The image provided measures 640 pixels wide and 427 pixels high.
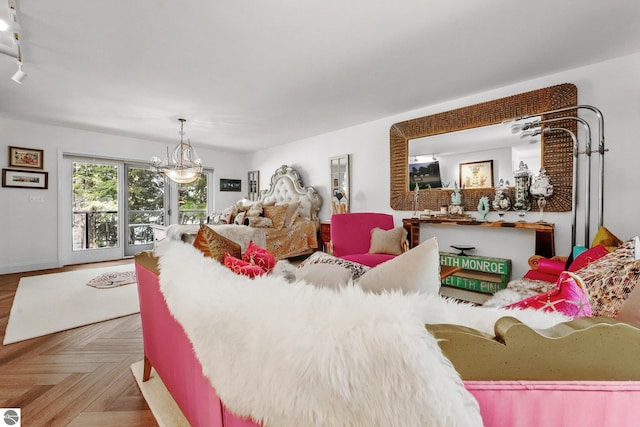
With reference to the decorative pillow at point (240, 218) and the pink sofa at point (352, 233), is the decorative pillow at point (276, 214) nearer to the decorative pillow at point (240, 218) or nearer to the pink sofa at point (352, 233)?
the decorative pillow at point (240, 218)

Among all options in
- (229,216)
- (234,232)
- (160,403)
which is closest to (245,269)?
(160,403)

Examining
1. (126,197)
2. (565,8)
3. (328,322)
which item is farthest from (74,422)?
(126,197)

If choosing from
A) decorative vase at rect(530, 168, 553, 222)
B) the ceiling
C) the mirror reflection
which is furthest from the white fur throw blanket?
the mirror reflection

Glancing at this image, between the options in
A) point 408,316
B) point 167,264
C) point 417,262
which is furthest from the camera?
point 167,264

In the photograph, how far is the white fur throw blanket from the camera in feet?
1.42

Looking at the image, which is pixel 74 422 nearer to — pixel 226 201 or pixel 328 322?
pixel 328 322

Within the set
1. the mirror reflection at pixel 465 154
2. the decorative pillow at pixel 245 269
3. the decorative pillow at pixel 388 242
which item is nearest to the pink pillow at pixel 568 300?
the decorative pillow at pixel 245 269

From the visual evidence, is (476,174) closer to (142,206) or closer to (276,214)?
(276,214)

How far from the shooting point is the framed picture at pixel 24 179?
4.27 meters

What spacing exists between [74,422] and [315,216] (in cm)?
419

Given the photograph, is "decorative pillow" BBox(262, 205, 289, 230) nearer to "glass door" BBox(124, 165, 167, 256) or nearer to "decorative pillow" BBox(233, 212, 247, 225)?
"decorative pillow" BBox(233, 212, 247, 225)

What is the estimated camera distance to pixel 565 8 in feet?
6.08

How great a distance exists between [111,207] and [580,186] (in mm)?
6950

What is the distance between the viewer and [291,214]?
16.7 feet
